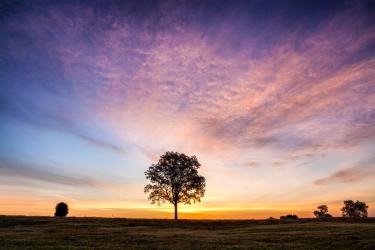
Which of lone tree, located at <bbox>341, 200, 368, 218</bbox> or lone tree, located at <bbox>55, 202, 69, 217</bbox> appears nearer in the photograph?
lone tree, located at <bbox>55, 202, 69, 217</bbox>

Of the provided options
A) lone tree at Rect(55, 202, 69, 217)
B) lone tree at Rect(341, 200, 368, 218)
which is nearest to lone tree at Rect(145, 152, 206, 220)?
lone tree at Rect(55, 202, 69, 217)

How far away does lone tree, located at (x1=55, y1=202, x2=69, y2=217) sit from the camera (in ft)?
339

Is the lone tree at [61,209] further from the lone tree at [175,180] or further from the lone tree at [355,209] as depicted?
the lone tree at [355,209]

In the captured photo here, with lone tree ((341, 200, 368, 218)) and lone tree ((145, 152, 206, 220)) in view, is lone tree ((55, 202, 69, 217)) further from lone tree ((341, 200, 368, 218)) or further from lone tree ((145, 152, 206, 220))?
lone tree ((341, 200, 368, 218))

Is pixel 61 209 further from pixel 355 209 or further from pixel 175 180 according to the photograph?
pixel 355 209

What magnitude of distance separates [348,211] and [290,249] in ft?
530

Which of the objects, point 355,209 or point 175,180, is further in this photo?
point 355,209

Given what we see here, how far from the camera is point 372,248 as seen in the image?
33.7 metres

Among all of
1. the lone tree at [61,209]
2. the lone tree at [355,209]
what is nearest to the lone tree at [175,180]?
the lone tree at [61,209]

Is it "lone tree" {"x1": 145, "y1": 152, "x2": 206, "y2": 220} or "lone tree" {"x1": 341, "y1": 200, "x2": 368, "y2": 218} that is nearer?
"lone tree" {"x1": 145, "y1": 152, "x2": 206, "y2": 220}

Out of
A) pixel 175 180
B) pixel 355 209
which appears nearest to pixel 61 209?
pixel 175 180

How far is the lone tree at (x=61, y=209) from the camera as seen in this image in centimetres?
10319

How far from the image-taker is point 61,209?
104 meters

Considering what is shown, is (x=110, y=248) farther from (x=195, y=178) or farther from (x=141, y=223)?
(x=195, y=178)
